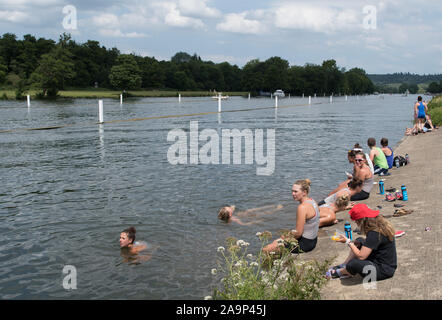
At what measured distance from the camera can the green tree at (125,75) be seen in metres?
147

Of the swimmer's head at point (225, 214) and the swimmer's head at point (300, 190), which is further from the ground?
the swimmer's head at point (300, 190)

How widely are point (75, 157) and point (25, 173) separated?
436 centimetres

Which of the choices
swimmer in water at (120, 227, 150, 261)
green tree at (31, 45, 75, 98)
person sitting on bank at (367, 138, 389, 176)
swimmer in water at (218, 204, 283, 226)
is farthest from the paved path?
green tree at (31, 45, 75, 98)

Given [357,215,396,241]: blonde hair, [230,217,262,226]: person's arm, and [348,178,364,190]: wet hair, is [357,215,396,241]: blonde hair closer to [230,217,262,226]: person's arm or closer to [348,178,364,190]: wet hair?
[230,217,262,226]: person's arm

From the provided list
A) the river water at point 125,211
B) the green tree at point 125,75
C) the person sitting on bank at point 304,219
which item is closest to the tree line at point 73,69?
the green tree at point 125,75

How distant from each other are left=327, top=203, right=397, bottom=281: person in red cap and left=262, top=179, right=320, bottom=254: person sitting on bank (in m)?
1.92

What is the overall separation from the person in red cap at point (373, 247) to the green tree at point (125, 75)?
147048 mm

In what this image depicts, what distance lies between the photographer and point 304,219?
9094 mm

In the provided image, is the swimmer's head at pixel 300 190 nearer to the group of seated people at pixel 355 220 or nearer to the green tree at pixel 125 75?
the group of seated people at pixel 355 220

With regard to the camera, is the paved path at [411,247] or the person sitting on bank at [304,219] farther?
the person sitting on bank at [304,219]

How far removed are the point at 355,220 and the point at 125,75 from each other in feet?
484

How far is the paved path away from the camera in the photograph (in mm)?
6559

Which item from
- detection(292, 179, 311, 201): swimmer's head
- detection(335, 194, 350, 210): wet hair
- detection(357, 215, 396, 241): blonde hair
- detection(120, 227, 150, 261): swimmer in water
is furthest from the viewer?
detection(335, 194, 350, 210): wet hair
